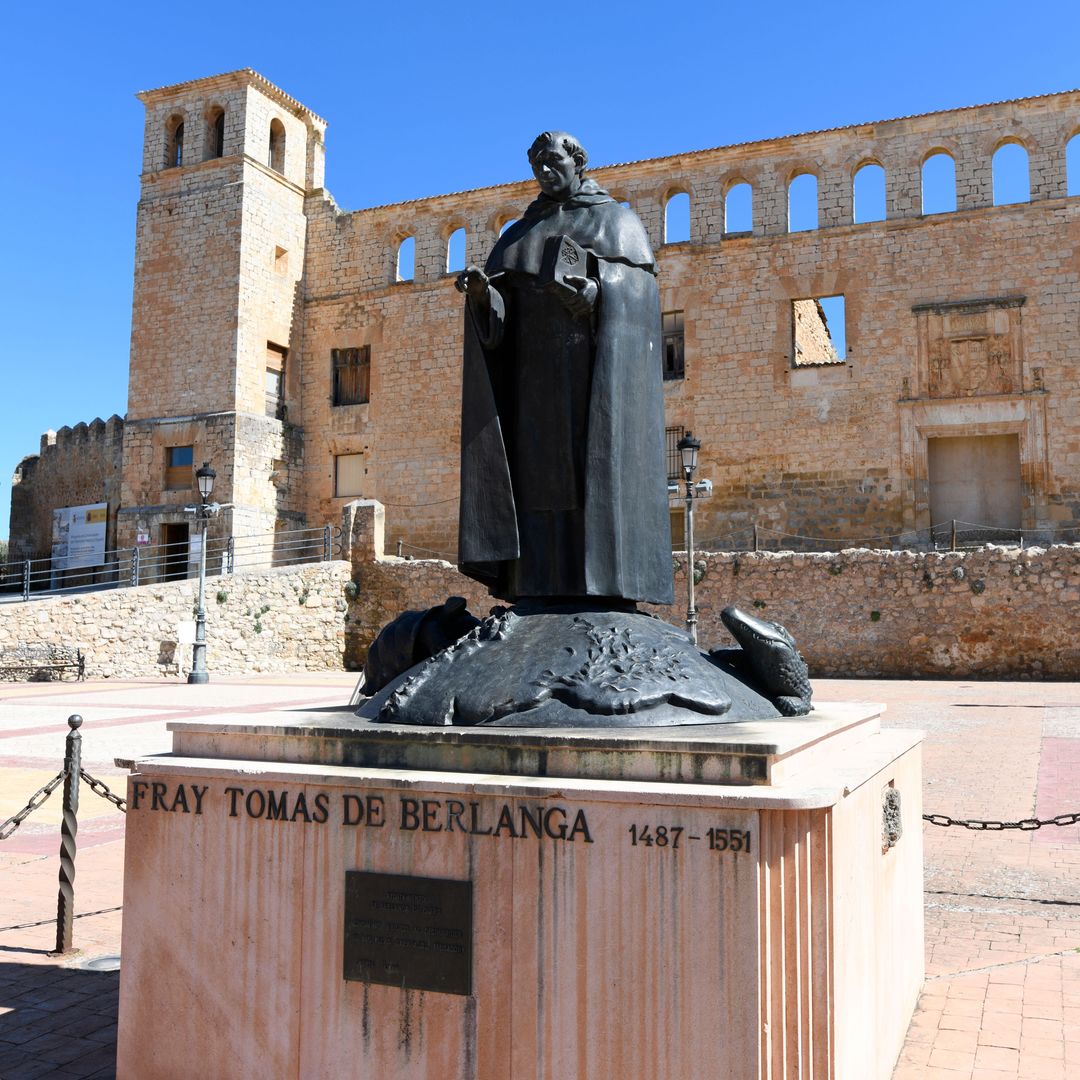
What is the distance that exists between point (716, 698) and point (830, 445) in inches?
871

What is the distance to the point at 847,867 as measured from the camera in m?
2.61

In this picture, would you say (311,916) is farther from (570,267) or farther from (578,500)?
(570,267)

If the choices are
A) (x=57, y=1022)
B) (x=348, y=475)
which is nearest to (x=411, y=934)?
(x=57, y=1022)

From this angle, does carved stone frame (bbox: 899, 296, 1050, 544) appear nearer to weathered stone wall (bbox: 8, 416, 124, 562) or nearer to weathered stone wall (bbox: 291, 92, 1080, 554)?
weathered stone wall (bbox: 291, 92, 1080, 554)

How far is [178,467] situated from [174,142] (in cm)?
906

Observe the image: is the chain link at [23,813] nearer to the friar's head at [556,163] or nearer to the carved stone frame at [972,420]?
the friar's head at [556,163]

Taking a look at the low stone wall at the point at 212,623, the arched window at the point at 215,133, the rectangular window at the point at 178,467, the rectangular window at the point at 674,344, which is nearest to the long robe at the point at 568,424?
the low stone wall at the point at 212,623

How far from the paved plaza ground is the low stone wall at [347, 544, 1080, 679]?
8568 millimetres

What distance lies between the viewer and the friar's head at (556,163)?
138 inches

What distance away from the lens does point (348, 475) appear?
28812 mm

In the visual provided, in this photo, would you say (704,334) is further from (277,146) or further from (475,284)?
(475,284)

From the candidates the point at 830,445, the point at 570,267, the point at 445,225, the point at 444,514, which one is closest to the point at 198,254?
the point at 445,225

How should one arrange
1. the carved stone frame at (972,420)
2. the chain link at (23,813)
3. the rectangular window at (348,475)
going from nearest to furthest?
the chain link at (23,813), the carved stone frame at (972,420), the rectangular window at (348,475)

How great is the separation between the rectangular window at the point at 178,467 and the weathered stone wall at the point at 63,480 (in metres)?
2.52
